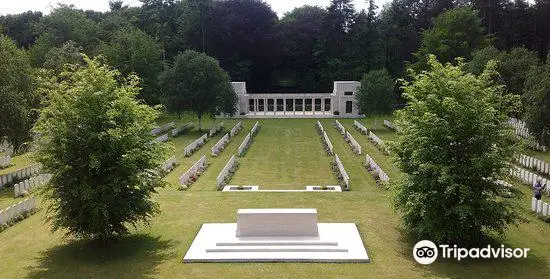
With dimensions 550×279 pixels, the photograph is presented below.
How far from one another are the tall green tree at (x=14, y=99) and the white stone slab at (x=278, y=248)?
17.7 m

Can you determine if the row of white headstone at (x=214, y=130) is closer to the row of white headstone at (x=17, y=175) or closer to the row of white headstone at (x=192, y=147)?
the row of white headstone at (x=192, y=147)

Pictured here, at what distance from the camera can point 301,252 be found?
56.3 feet

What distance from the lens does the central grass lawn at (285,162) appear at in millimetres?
31203

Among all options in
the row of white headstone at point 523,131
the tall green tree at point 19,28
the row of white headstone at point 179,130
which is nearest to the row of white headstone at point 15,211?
the row of white headstone at point 179,130

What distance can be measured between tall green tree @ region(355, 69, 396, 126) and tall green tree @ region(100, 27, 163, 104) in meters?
26.8

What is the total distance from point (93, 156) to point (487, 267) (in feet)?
43.9

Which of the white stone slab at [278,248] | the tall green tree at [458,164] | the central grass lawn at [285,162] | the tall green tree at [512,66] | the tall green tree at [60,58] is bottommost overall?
the central grass lawn at [285,162]

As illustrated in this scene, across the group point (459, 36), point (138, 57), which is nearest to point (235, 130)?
point (138, 57)

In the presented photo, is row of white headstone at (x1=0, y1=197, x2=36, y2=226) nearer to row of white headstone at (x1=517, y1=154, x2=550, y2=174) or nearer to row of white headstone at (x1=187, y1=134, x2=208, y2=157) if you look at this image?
row of white headstone at (x1=187, y1=134, x2=208, y2=157)

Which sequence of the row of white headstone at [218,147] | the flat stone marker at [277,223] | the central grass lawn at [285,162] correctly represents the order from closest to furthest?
1. the flat stone marker at [277,223]
2. the central grass lawn at [285,162]
3. the row of white headstone at [218,147]

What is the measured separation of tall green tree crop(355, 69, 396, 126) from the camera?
5884 centimetres

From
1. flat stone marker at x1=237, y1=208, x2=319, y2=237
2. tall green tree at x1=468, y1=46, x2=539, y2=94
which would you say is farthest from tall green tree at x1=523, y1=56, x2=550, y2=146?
flat stone marker at x1=237, y1=208, x2=319, y2=237

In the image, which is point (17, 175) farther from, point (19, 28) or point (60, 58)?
point (19, 28)

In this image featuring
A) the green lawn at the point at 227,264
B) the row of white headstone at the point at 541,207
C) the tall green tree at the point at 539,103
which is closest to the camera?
the green lawn at the point at 227,264
